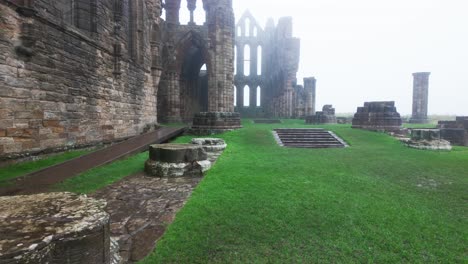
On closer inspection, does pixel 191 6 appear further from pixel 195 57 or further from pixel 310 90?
pixel 310 90

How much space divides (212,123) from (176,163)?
8.42 metres

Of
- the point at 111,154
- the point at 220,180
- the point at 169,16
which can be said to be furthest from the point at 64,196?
the point at 169,16

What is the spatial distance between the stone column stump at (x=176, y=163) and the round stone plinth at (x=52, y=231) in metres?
3.18

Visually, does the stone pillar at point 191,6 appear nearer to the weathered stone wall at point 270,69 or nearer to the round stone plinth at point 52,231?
the weathered stone wall at point 270,69

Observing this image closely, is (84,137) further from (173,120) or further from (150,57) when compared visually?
(173,120)

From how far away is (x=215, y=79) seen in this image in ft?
67.3

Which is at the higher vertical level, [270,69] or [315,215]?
[270,69]

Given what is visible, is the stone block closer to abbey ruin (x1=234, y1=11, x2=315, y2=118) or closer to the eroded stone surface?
the eroded stone surface

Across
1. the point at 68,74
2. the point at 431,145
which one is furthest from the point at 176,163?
the point at 431,145

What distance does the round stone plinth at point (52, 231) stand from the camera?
1.62 meters

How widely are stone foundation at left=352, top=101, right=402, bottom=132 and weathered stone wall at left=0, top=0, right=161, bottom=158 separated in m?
12.3

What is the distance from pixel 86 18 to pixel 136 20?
3797 mm

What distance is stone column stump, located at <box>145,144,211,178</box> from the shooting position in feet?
18.3

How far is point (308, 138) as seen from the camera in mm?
12273
